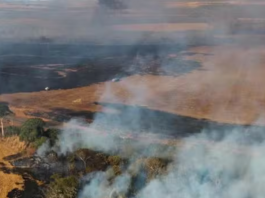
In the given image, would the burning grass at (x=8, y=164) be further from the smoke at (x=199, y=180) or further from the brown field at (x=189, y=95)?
the brown field at (x=189, y=95)

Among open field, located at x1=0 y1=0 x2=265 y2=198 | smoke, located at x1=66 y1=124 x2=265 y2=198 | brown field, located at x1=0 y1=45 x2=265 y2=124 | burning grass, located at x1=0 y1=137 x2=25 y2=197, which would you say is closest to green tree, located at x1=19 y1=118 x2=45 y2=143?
burning grass, located at x1=0 y1=137 x2=25 y2=197

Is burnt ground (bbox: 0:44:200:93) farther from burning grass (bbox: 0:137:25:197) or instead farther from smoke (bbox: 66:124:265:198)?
smoke (bbox: 66:124:265:198)

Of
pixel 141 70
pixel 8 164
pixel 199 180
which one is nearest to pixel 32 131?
pixel 8 164

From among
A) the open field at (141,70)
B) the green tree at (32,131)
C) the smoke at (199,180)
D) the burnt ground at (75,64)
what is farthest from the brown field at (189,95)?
the smoke at (199,180)

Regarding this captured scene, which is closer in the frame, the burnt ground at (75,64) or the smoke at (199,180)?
the smoke at (199,180)

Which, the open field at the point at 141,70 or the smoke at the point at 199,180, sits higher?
the smoke at the point at 199,180

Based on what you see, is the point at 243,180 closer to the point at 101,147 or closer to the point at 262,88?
the point at 101,147

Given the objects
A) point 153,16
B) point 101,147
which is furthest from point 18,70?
point 153,16

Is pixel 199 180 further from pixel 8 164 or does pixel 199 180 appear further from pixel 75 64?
pixel 75 64
